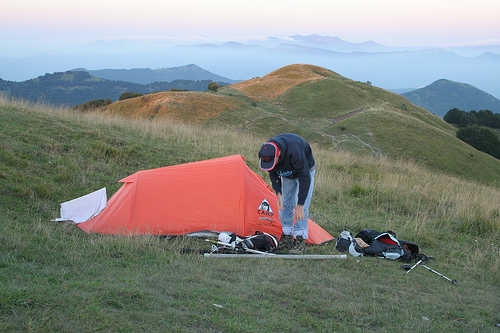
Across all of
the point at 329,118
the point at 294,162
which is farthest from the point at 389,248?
the point at 329,118

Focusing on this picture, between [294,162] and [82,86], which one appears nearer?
[294,162]

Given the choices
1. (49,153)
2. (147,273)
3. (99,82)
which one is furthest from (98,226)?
(99,82)

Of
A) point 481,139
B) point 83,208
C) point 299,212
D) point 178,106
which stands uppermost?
point 178,106

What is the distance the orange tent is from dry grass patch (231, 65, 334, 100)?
3614cm

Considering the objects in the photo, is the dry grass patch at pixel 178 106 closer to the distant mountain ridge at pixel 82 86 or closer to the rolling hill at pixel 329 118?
the rolling hill at pixel 329 118

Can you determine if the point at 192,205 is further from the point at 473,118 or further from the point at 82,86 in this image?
the point at 82,86

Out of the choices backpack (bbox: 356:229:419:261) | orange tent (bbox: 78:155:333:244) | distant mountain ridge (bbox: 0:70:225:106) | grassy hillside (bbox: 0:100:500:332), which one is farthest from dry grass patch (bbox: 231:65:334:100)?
backpack (bbox: 356:229:419:261)

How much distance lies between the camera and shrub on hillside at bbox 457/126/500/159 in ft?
147

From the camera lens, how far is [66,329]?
404 cm

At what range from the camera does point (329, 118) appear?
39469 millimetres

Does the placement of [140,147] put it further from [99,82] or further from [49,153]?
[99,82]

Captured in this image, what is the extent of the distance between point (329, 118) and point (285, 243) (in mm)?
32343

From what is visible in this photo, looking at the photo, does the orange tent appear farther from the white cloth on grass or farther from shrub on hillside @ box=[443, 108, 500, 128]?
shrub on hillside @ box=[443, 108, 500, 128]

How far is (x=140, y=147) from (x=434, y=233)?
761 cm
